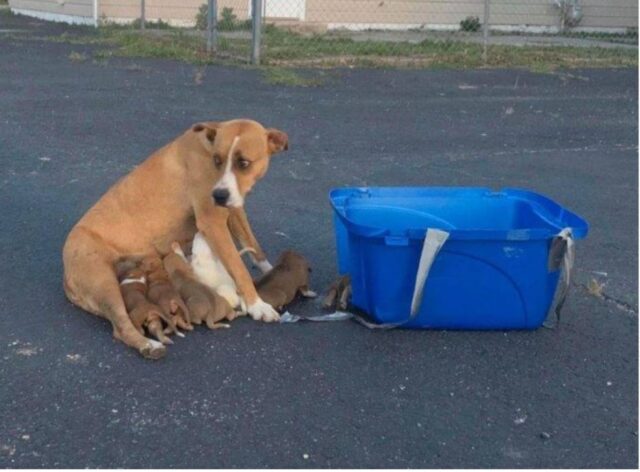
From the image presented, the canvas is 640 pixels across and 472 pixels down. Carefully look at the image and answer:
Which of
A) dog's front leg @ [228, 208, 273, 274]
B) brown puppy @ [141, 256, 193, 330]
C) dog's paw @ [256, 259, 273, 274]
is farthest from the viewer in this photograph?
dog's paw @ [256, 259, 273, 274]

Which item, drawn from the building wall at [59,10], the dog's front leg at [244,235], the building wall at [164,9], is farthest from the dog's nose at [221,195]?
the building wall at [59,10]

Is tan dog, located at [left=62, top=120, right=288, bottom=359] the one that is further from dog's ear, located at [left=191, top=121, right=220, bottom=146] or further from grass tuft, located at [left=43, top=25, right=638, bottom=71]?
grass tuft, located at [left=43, top=25, right=638, bottom=71]

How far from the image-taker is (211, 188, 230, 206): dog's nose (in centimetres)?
472

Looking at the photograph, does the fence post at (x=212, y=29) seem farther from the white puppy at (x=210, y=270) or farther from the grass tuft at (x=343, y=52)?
the white puppy at (x=210, y=270)

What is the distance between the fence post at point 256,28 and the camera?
45.3 feet

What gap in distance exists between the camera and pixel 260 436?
3799 millimetres

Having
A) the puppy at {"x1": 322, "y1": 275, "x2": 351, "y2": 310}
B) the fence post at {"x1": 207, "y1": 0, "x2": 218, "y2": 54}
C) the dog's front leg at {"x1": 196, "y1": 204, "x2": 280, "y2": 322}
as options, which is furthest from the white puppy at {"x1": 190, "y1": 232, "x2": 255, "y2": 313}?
the fence post at {"x1": 207, "y1": 0, "x2": 218, "y2": 54}

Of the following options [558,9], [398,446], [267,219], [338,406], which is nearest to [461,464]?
[398,446]

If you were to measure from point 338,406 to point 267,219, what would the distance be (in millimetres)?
2840

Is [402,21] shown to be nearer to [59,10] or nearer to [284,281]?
[59,10]

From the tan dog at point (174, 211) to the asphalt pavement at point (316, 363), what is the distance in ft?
0.61

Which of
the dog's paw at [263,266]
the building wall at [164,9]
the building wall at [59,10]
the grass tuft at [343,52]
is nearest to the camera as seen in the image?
the dog's paw at [263,266]

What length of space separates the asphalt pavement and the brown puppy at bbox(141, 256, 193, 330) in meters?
0.10

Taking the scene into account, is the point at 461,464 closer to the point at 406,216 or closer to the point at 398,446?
the point at 398,446
